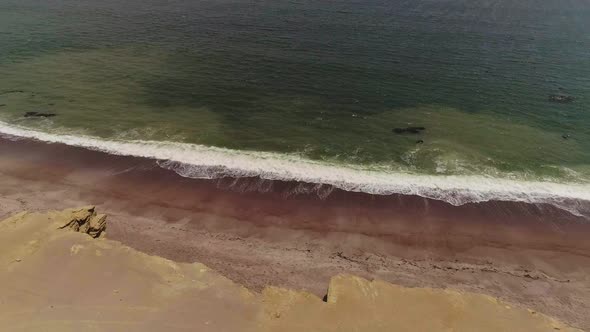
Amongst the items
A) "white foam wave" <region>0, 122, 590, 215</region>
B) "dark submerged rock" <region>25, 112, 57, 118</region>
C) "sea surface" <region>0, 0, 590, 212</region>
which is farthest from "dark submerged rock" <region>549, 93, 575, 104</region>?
"dark submerged rock" <region>25, 112, 57, 118</region>

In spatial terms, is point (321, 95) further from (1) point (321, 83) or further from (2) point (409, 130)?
(2) point (409, 130)

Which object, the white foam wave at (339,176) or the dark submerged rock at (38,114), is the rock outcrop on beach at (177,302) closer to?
the white foam wave at (339,176)

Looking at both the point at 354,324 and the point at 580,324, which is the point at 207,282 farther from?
the point at 580,324

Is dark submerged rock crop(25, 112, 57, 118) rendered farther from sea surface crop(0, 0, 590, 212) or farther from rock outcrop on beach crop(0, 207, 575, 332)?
rock outcrop on beach crop(0, 207, 575, 332)

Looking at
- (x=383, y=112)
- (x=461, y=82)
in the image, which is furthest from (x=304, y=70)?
(x=461, y=82)

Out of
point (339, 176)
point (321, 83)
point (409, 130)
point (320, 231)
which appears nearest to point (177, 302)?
point (320, 231)
